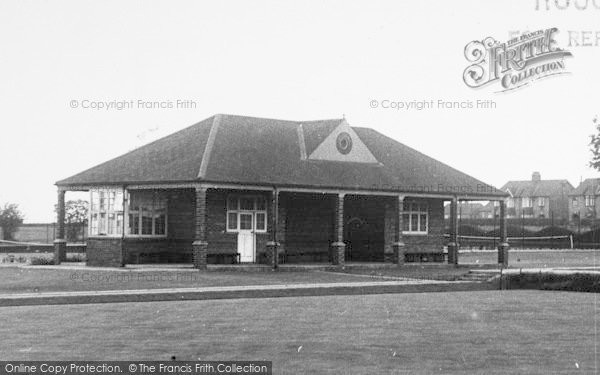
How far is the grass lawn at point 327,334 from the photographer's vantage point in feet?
35.9

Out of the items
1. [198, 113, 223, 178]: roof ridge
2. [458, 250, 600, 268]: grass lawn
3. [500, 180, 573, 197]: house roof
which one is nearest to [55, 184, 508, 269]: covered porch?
[198, 113, 223, 178]: roof ridge

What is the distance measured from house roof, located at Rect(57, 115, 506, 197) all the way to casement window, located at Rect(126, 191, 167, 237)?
4.24 ft

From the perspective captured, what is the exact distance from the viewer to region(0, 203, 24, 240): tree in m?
65.2

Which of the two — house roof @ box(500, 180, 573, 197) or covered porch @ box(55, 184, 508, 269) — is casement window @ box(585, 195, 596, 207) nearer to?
house roof @ box(500, 180, 573, 197)

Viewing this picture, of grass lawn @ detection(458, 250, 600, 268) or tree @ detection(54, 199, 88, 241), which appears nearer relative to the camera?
grass lawn @ detection(458, 250, 600, 268)

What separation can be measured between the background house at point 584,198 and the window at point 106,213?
80.1 m

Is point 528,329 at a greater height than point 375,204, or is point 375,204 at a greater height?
point 375,204

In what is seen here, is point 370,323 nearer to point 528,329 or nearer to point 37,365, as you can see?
point 528,329

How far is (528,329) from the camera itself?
47.6ft

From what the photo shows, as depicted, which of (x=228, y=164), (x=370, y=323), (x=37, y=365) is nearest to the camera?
(x=37, y=365)

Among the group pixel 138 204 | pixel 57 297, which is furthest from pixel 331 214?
pixel 57 297

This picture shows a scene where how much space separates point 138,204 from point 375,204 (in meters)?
11.3

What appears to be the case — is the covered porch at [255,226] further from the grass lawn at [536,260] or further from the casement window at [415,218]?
the grass lawn at [536,260]

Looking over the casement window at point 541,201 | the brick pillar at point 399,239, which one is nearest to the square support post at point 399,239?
the brick pillar at point 399,239
